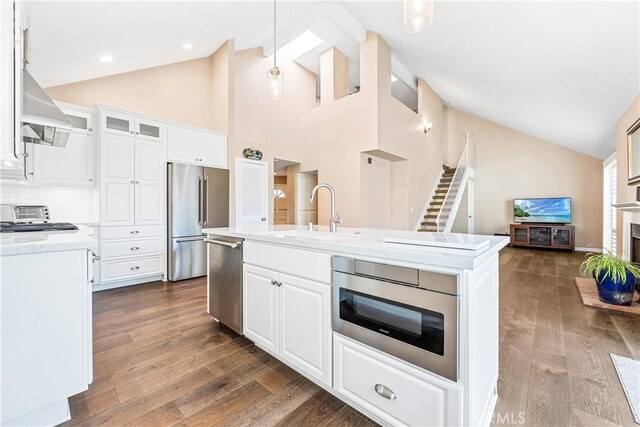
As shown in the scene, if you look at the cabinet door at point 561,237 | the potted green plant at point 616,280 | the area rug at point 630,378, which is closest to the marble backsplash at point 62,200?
the area rug at point 630,378

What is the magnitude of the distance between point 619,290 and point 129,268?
5795 mm

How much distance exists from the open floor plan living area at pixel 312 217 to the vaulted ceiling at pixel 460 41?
3cm

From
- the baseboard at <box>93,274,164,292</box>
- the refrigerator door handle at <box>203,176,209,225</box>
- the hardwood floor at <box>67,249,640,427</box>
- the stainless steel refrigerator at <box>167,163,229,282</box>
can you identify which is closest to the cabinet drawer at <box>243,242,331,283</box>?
the hardwood floor at <box>67,249,640,427</box>

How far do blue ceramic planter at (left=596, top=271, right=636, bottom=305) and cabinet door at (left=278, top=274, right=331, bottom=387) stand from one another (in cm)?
333

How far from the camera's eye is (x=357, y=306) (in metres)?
1.42

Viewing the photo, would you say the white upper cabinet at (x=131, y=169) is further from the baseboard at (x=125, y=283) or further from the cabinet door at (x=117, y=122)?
the baseboard at (x=125, y=283)

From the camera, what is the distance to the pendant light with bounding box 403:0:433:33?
1695mm

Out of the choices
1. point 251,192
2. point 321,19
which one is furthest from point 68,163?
point 321,19

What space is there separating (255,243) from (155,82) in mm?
4092

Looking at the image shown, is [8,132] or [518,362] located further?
[518,362]

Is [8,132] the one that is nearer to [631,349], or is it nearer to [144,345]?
[144,345]

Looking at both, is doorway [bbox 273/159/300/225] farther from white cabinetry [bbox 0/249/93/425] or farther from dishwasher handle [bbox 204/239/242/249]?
white cabinetry [bbox 0/249/93/425]

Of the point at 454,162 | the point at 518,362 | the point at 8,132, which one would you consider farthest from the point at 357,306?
the point at 454,162

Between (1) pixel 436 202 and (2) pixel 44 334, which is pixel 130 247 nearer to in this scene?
(2) pixel 44 334
